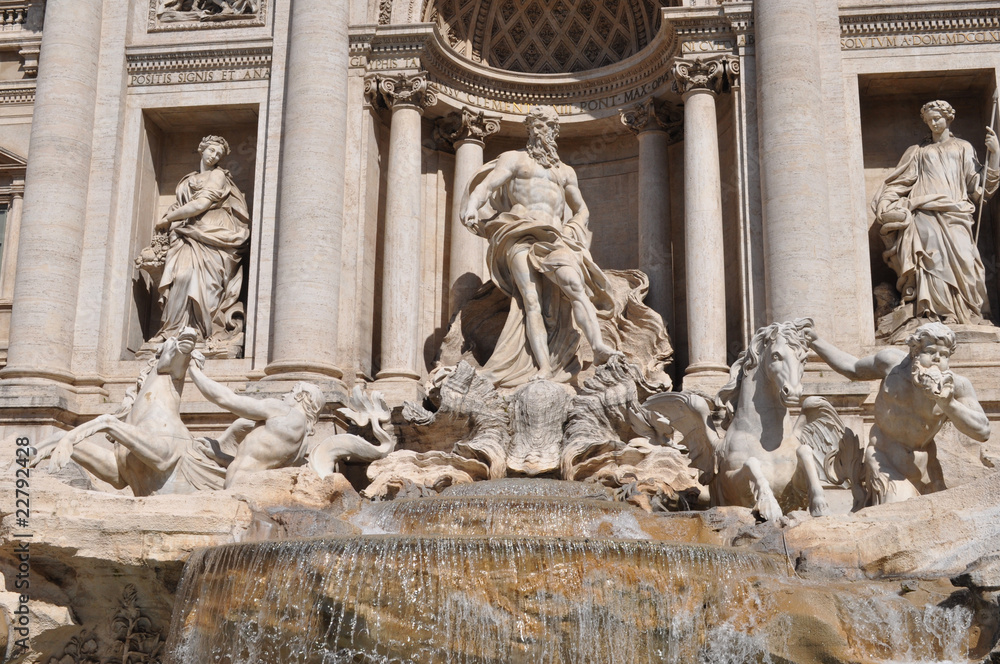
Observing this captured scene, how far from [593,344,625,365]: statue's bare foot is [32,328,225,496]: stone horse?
189 inches

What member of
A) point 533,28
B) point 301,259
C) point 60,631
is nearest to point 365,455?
point 301,259

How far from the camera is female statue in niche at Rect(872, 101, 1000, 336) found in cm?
1421

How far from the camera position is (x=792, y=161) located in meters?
14.3

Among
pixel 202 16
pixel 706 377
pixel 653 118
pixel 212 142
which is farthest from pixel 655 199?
pixel 202 16

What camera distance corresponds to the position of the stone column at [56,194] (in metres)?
14.8

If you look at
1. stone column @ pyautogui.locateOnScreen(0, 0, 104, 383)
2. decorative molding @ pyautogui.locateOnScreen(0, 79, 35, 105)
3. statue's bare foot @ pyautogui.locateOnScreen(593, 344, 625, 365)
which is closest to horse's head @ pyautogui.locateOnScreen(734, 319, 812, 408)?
statue's bare foot @ pyautogui.locateOnScreen(593, 344, 625, 365)

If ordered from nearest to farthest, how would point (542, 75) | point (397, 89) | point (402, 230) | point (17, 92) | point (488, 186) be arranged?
point (488, 186) < point (402, 230) < point (397, 89) < point (17, 92) < point (542, 75)

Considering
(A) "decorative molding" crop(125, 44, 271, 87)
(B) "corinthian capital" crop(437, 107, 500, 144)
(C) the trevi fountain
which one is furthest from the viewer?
(B) "corinthian capital" crop(437, 107, 500, 144)

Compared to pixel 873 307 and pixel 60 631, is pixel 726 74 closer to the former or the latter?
pixel 873 307

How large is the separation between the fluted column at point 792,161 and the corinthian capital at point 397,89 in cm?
462

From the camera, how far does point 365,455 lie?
12641mm

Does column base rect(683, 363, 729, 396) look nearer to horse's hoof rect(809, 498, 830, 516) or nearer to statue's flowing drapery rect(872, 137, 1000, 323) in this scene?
statue's flowing drapery rect(872, 137, 1000, 323)

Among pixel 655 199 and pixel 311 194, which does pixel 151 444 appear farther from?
pixel 655 199

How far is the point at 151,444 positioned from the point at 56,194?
A: 581 cm
